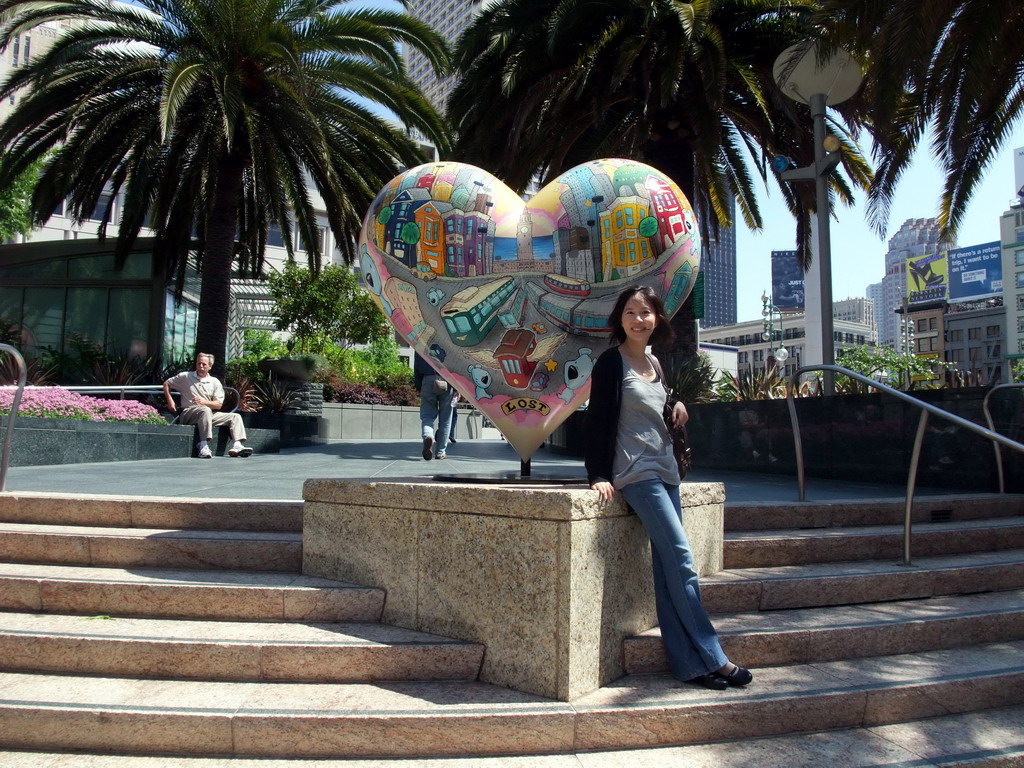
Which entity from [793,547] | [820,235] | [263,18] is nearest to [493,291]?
[793,547]

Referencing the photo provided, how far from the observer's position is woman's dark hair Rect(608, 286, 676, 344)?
3885 millimetres

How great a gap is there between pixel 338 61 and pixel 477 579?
39.7ft

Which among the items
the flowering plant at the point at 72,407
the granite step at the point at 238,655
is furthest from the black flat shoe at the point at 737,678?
the flowering plant at the point at 72,407

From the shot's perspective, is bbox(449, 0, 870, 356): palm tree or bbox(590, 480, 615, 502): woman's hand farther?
bbox(449, 0, 870, 356): palm tree

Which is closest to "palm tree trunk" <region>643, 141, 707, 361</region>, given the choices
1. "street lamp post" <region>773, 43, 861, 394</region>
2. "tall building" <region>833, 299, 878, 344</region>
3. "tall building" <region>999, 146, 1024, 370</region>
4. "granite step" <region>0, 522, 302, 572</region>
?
"street lamp post" <region>773, 43, 861, 394</region>

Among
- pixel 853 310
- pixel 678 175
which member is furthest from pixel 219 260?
pixel 853 310

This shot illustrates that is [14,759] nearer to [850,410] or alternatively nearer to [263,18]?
[850,410]

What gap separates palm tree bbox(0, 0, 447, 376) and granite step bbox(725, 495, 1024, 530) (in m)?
9.54

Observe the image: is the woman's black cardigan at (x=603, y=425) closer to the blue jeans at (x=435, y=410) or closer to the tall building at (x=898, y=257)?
the blue jeans at (x=435, y=410)

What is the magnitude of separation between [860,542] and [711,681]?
2.08 metres

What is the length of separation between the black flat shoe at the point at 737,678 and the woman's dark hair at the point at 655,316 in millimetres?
1647

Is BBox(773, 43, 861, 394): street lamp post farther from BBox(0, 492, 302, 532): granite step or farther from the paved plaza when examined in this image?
BBox(0, 492, 302, 532): granite step

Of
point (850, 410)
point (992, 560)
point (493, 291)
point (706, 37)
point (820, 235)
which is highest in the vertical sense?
point (706, 37)

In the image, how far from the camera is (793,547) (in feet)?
16.0
